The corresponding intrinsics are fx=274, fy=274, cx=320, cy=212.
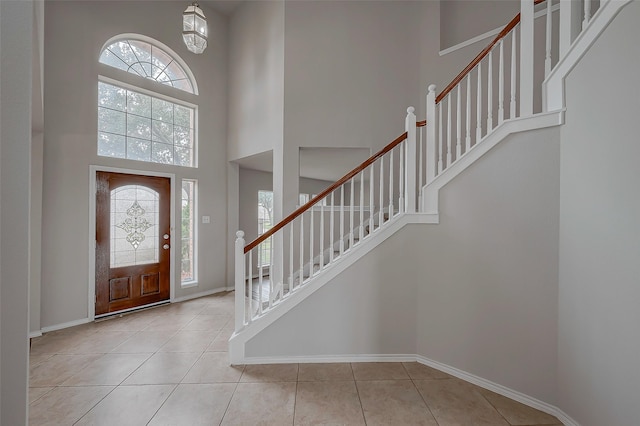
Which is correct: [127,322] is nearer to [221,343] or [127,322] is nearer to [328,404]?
[221,343]

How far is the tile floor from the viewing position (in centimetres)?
183

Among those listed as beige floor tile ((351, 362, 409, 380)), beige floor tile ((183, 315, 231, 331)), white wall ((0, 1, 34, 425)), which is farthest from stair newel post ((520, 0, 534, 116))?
beige floor tile ((183, 315, 231, 331))

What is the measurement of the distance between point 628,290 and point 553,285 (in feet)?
1.49

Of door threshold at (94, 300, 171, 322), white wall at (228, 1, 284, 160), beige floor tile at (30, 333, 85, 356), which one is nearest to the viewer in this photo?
beige floor tile at (30, 333, 85, 356)

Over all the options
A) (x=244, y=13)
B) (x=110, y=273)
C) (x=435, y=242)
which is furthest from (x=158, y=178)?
(x=435, y=242)

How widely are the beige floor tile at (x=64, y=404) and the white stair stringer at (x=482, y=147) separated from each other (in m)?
2.98

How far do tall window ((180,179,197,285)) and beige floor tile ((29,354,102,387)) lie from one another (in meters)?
1.85

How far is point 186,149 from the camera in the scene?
449cm

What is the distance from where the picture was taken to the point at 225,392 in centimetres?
208

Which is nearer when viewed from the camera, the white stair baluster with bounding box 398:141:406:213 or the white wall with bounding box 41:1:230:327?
the white stair baluster with bounding box 398:141:406:213

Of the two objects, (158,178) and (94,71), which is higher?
(94,71)

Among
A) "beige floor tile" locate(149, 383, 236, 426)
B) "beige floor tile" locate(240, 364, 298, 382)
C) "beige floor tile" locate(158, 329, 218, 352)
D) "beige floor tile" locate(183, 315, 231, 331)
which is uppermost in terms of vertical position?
"beige floor tile" locate(240, 364, 298, 382)

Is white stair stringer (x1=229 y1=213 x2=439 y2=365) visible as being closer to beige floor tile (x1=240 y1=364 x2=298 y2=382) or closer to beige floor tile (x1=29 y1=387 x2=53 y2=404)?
beige floor tile (x1=240 y1=364 x2=298 y2=382)

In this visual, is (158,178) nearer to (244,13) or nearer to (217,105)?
(217,105)
